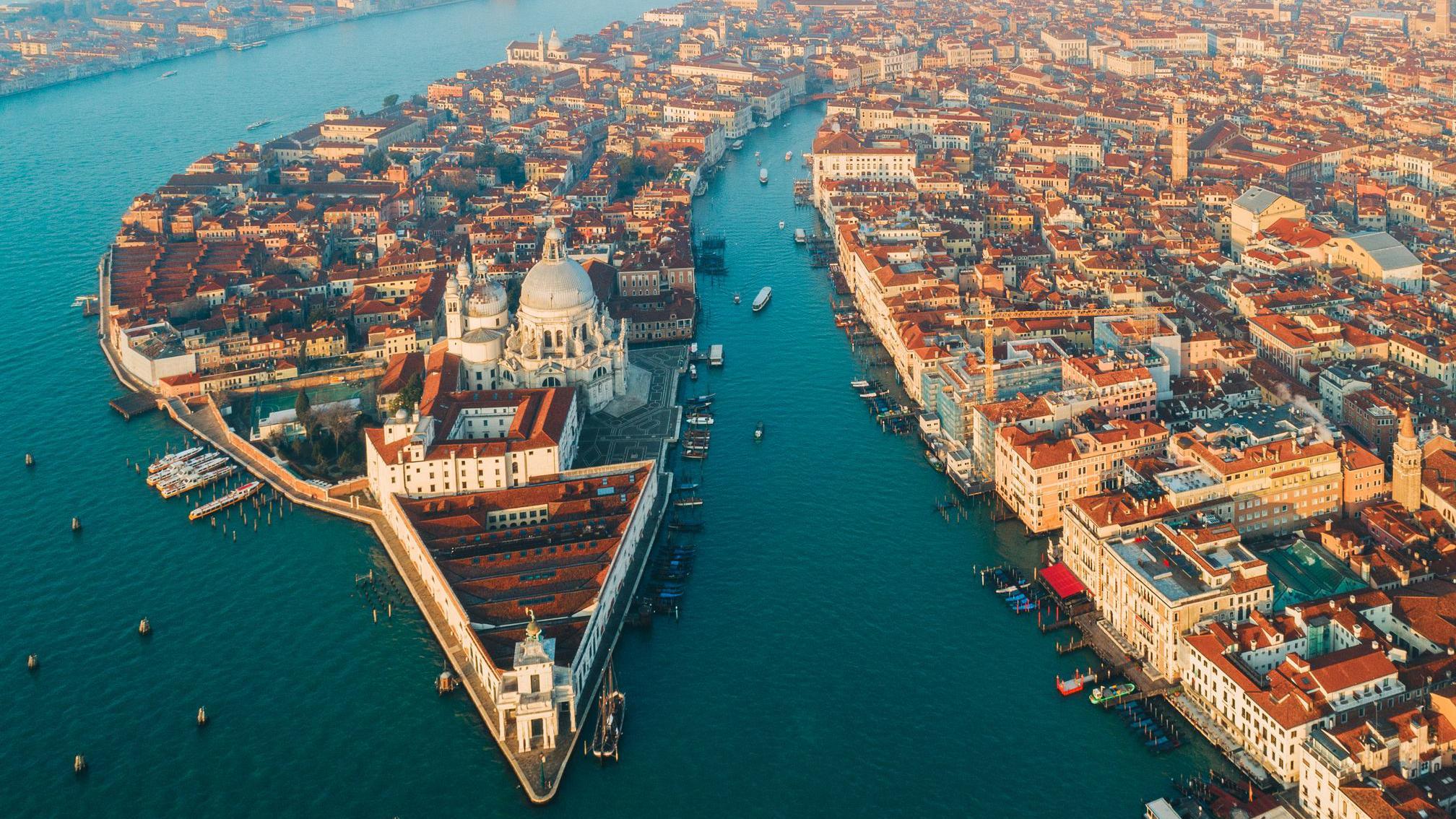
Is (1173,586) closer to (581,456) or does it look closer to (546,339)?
(581,456)

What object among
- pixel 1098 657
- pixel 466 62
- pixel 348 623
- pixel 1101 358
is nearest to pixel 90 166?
pixel 466 62

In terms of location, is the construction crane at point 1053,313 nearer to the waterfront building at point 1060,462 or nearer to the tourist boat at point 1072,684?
the waterfront building at point 1060,462

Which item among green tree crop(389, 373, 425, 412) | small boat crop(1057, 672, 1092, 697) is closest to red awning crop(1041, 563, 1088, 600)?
small boat crop(1057, 672, 1092, 697)

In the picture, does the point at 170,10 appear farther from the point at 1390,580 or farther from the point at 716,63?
→ the point at 1390,580

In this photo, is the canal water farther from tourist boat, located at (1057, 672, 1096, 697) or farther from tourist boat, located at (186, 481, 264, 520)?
tourist boat, located at (186, 481, 264, 520)

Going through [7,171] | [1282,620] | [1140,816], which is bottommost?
[1140,816]

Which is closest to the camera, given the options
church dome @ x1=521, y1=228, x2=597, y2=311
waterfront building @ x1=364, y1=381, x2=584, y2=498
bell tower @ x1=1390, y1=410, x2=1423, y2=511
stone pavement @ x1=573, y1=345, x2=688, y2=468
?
bell tower @ x1=1390, y1=410, x2=1423, y2=511
